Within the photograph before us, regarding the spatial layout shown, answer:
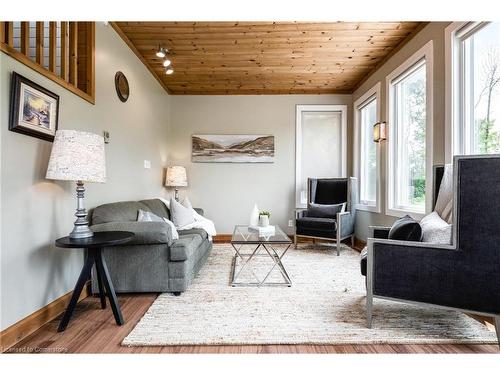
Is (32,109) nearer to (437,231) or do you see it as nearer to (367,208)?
(437,231)

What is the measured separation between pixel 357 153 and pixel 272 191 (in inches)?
61.8

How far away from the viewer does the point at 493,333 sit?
1.75m

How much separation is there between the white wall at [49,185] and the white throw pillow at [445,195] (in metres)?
2.85

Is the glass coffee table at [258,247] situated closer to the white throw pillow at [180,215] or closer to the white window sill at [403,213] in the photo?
the white throw pillow at [180,215]

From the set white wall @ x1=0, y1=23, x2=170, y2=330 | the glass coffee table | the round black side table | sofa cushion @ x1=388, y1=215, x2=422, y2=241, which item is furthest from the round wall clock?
sofa cushion @ x1=388, y1=215, x2=422, y2=241

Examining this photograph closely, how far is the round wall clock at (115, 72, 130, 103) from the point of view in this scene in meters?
2.94

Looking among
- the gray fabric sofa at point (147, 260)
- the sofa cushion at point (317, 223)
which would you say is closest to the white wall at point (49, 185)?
the gray fabric sofa at point (147, 260)

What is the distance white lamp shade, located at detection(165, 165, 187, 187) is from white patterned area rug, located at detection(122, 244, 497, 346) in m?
2.12

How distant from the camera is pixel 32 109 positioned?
5.82ft

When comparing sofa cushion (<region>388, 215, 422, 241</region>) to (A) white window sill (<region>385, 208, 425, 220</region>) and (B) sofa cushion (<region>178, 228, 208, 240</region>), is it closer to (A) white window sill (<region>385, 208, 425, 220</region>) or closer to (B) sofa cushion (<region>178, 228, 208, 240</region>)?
(A) white window sill (<region>385, 208, 425, 220</region>)

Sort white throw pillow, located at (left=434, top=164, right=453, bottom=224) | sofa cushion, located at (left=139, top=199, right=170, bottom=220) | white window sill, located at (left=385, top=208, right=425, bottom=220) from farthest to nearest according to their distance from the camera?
1. sofa cushion, located at (left=139, top=199, right=170, bottom=220)
2. white window sill, located at (left=385, top=208, right=425, bottom=220)
3. white throw pillow, located at (left=434, top=164, right=453, bottom=224)

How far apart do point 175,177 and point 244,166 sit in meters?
1.20
